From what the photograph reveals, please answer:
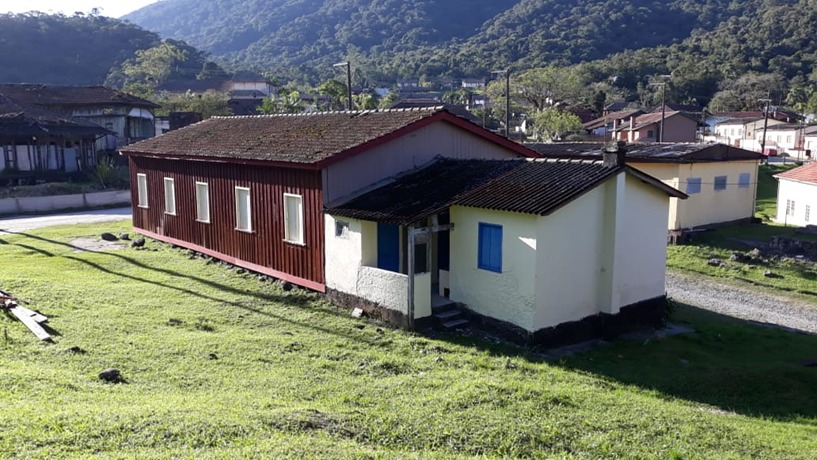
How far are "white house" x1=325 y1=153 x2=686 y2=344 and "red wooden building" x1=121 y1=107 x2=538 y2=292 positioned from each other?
0.88m

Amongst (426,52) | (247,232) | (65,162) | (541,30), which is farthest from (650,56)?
(247,232)

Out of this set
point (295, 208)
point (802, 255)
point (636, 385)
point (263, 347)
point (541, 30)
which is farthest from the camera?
point (541, 30)

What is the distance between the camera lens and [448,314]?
14.8m

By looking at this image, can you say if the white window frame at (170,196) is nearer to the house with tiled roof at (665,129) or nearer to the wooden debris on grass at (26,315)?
the wooden debris on grass at (26,315)

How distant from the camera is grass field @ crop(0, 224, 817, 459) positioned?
7.68 meters

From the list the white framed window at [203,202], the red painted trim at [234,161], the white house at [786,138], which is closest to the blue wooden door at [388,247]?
the red painted trim at [234,161]

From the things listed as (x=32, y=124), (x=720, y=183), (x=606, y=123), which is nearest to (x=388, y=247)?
(x=720, y=183)

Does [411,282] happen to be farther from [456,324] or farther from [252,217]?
[252,217]

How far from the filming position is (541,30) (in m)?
151

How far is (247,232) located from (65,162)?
2881 cm

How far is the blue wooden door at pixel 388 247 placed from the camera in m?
16.0

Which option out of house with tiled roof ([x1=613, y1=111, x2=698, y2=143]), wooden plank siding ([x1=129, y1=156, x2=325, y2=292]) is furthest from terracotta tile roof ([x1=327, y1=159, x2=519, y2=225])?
house with tiled roof ([x1=613, y1=111, x2=698, y2=143])

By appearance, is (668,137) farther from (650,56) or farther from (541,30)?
(541,30)

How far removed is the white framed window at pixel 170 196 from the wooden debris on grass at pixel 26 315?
8.86 metres
